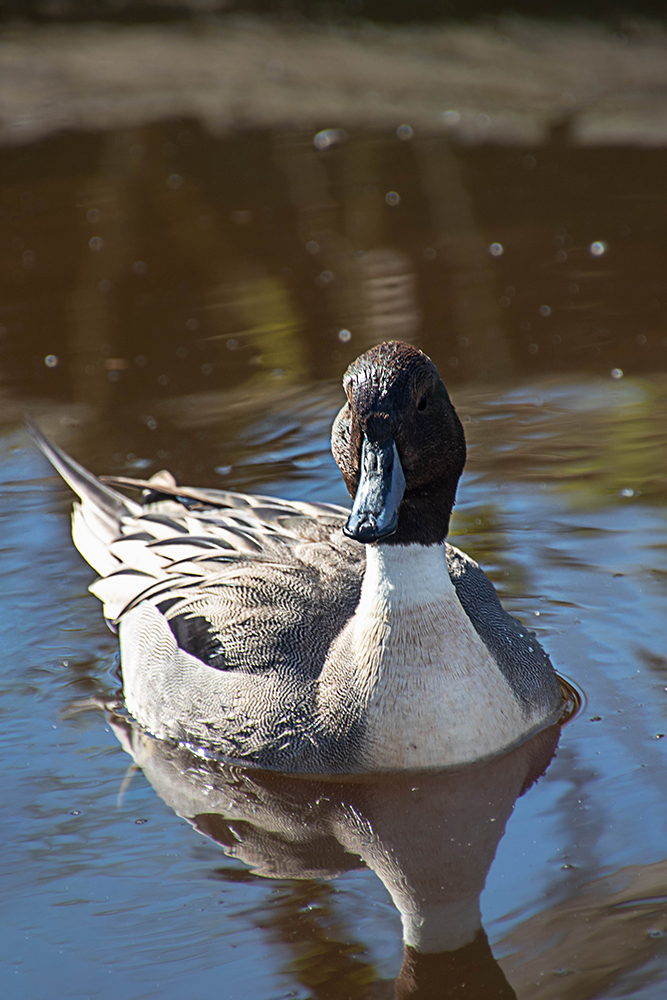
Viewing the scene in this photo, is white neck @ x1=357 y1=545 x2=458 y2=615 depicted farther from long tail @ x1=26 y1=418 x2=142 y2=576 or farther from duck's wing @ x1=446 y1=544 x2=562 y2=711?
Result: long tail @ x1=26 y1=418 x2=142 y2=576

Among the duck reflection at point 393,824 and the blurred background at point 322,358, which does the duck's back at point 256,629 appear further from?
the blurred background at point 322,358

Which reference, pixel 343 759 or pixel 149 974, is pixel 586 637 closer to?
pixel 343 759

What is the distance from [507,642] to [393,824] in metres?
0.78

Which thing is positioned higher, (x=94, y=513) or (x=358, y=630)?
(x=358, y=630)

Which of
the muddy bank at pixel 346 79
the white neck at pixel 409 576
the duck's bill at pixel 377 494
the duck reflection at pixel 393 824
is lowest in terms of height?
the duck reflection at pixel 393 824

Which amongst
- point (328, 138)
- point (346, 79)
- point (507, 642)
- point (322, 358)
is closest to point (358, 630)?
point (507, 642)

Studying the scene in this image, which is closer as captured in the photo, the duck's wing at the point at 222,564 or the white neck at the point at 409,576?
the white neck at the point at 409,576

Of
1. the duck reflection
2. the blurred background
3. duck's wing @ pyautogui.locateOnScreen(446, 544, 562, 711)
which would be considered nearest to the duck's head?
duck's wing @ pyautogui.locateOnScreen(446, 544, 562, 711)

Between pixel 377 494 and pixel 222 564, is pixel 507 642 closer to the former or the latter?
pixel 377 494

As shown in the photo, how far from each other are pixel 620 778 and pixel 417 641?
80 centimetres

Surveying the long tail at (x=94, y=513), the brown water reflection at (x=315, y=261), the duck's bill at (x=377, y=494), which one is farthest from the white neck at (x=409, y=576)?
the brown water reflection at (x=315, y=261)

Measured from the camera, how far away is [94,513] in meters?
5.61

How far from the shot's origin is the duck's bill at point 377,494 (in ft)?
11.9

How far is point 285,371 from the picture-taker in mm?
7695
